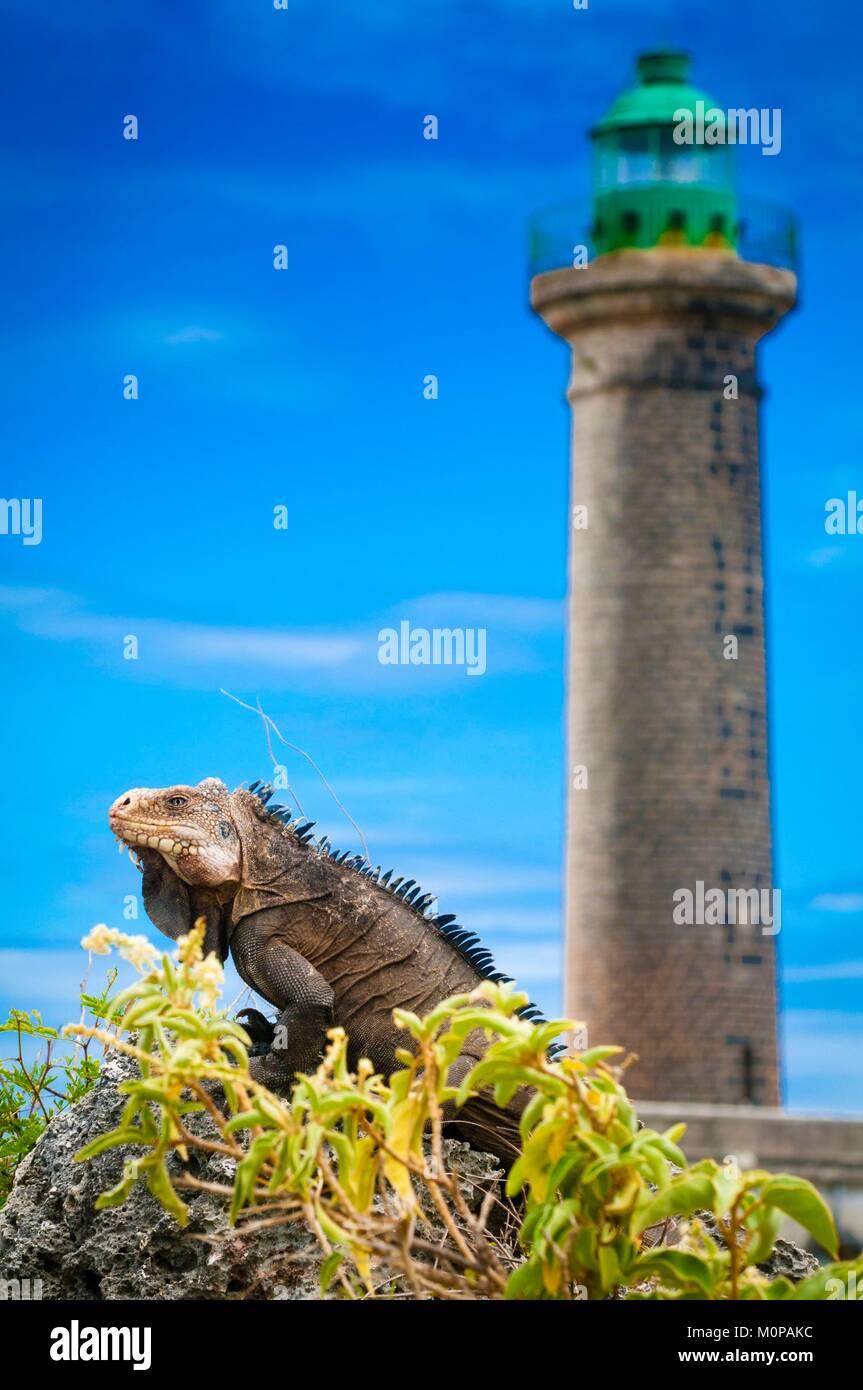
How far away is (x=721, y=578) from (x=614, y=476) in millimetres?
2032

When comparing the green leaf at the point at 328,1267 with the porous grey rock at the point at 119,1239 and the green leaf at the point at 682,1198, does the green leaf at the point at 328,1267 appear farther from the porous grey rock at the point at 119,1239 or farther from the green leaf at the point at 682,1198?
the porous grey rock at the point at 119,1239

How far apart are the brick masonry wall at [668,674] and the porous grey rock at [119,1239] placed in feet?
67.8

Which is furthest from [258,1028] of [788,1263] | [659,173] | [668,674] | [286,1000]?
[659,173]

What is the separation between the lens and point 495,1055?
9.86 ft

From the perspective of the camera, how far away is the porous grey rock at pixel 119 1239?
16.9 ft

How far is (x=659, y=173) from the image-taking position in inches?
1108

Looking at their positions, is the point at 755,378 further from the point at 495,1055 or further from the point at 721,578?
the point at 495,1055

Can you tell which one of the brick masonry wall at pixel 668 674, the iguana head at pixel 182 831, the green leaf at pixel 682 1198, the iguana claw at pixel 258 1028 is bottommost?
the green leaf at pixel 682 1198

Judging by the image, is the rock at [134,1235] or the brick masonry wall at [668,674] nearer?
the rock at [134,1235]

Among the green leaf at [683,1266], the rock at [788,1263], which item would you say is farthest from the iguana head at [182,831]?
the green leaf at [683,1266]

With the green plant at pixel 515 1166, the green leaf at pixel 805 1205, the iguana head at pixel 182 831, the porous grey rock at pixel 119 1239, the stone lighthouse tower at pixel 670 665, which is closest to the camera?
the green leaf at pixel 805 1205

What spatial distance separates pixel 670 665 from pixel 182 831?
2047 centimetres

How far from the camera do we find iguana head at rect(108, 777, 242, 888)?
19.7 ft

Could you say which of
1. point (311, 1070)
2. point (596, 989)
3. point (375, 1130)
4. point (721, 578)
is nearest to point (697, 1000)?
point (596, 989)
